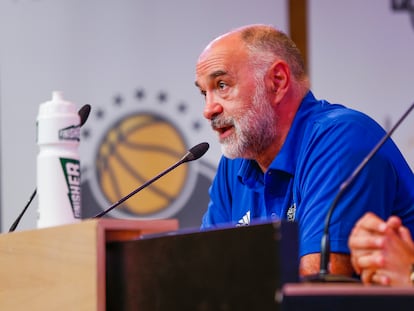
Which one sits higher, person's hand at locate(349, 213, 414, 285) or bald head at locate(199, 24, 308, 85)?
bald head at locate(199, 24, 308, 85)

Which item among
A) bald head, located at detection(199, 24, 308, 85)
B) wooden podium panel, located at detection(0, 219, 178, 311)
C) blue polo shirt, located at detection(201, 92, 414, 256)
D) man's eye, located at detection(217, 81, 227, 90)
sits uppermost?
bald head, located at detection(199, 24, 308, 85)

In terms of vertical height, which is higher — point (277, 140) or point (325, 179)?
point (277, 140)

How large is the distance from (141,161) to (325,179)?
5.94ft

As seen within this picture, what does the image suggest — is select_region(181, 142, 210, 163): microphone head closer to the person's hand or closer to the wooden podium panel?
the wooden podium panel

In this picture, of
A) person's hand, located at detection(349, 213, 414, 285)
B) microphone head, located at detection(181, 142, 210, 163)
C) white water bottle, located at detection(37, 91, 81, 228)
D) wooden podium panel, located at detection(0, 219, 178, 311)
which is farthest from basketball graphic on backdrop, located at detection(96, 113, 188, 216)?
person's hand, located at detection(349, 213, 414, 285)

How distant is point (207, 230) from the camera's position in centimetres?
119

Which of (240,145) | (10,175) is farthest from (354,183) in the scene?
(10,175)

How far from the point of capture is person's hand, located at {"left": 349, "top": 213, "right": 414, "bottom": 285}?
134cm

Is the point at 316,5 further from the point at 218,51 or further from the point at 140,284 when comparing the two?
the point at 140,284

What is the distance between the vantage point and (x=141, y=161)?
370 centimetres

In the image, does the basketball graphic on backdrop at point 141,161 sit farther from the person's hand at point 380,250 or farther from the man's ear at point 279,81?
the person's hand at point 380,250

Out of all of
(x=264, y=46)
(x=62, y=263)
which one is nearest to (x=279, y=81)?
(x=264, y=46)

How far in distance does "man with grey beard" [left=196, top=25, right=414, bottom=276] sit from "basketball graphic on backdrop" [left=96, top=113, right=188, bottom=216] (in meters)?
1.09

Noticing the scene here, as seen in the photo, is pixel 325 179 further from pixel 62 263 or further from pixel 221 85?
pixel 62 263
